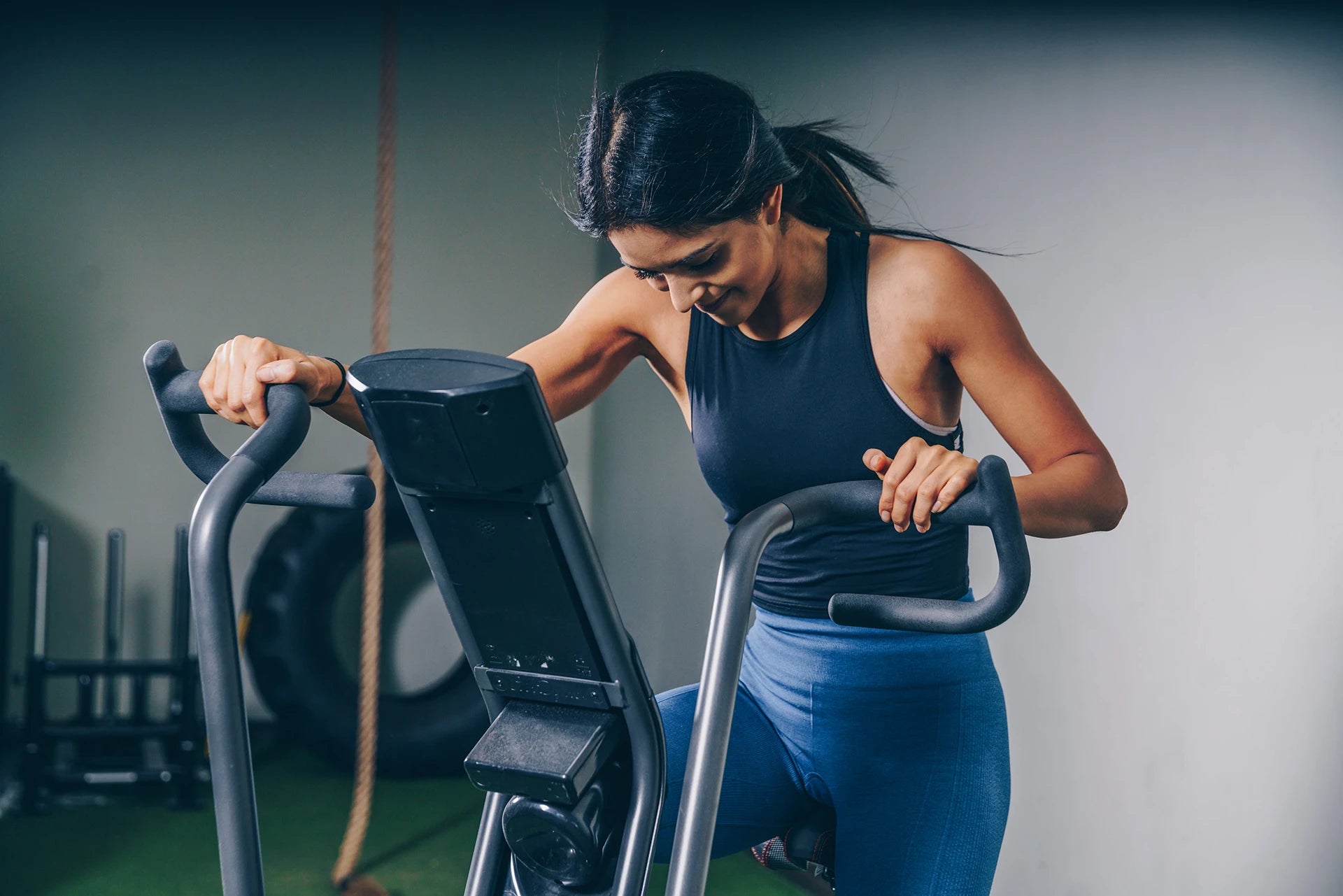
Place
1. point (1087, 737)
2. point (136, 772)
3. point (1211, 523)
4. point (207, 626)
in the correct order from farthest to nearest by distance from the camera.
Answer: point (136, 772) → point (1087, 737) → point (1211, 523) → point (207, 626)

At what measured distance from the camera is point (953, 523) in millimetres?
857

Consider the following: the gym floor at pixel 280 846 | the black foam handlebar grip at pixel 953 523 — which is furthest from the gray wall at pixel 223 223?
the black foam handlebar grip at pixel 953 523

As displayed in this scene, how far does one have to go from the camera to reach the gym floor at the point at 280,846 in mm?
2498

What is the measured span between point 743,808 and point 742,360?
494mm

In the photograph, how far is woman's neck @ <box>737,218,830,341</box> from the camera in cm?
124

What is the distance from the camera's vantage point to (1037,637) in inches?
75.0

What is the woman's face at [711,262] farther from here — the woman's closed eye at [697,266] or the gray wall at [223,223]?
the gray wall at [223,223]

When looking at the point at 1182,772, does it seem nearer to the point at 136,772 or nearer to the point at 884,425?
the point at 884,425

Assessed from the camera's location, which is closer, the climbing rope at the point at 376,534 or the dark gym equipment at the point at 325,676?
the climbing rope at the point at 376,534

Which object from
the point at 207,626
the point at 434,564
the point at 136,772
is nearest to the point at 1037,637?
the point at 434,564

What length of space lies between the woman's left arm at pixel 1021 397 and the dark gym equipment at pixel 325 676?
2.10m

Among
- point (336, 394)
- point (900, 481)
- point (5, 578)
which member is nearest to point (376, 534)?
point (336, 394)

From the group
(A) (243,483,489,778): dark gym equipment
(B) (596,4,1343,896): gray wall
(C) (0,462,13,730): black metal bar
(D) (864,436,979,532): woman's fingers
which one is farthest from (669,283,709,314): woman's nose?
(C) (0,462,13,730): black metal bar

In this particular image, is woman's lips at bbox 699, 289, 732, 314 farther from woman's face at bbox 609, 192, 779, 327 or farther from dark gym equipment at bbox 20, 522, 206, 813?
dark gym equipment at bbox 20, 522, 206, 813
